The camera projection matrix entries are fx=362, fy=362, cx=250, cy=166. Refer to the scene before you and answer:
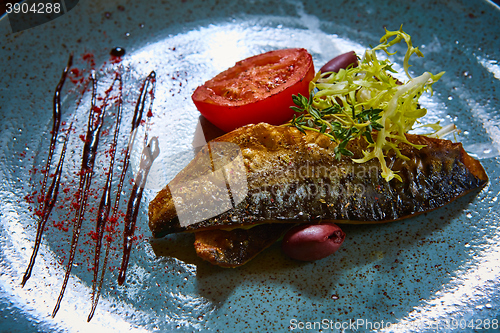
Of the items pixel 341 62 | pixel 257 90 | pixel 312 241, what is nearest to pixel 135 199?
pixel 257 90

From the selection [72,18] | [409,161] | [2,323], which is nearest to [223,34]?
[72,18]

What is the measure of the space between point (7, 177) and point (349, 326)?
107 inches

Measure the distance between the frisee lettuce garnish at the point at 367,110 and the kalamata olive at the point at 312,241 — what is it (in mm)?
480

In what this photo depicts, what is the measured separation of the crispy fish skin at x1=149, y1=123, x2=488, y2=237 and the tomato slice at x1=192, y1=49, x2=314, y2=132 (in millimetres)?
327

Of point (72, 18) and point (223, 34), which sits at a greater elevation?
point (72, 18)

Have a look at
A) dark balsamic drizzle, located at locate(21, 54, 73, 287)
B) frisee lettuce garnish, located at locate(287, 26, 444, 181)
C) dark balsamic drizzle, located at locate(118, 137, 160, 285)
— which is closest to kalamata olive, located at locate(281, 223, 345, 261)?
Answer: frisee lettuce garnish, located at locate(287, 26, 444, 181)

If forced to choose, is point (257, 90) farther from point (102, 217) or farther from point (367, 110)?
point (102, 217)

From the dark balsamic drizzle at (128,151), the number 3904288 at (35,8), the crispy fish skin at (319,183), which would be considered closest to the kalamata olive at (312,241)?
the crispy fish skin at (319,183)

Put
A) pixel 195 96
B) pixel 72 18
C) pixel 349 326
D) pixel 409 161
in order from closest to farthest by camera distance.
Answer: pixel 349 326
pixel 409 161
pixel 195 96
pixel 72 18

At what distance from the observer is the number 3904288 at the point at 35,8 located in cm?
344

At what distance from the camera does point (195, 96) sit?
9.66ft

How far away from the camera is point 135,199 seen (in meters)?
2.79

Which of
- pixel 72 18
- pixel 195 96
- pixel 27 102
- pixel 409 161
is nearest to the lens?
pixel 409 161

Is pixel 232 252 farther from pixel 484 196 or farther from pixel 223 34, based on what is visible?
pixel 223 34
